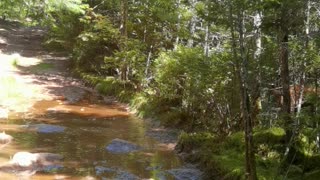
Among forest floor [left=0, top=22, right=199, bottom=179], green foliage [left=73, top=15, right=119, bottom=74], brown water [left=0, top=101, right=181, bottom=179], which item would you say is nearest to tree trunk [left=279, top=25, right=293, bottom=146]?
forest floor [left=0, top=22, right=199, bottom=179]

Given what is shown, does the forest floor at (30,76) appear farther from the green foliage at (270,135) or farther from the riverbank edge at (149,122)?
the green foliage at (270,135)

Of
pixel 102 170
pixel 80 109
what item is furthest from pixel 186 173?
pixel 80 109

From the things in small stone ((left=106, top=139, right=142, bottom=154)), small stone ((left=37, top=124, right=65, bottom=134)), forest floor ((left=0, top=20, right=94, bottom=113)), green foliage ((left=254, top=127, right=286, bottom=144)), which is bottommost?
small stone ((left=106, top=139, right=142, bottom=154))

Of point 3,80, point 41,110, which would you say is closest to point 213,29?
point 41,110

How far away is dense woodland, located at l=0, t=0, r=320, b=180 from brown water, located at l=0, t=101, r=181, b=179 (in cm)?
85

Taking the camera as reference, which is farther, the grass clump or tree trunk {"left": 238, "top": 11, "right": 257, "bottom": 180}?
the grass clump

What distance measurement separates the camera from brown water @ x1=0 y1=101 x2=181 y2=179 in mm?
9258

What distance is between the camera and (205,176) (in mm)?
Answer: 8789

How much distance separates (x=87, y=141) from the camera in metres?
11.5

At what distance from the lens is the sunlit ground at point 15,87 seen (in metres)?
16.3

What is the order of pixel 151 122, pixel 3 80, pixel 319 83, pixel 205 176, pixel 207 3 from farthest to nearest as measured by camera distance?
pixel 3 80 < pixel 151 122 < pixel 205 176 < pixel 319 83 < pixel 207 3

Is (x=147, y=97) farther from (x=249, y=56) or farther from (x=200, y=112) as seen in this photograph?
(x=249, y=56)

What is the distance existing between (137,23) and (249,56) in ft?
36.4

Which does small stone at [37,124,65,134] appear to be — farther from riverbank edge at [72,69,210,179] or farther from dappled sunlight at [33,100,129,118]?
riverbank edge at [72,69,210,179]
